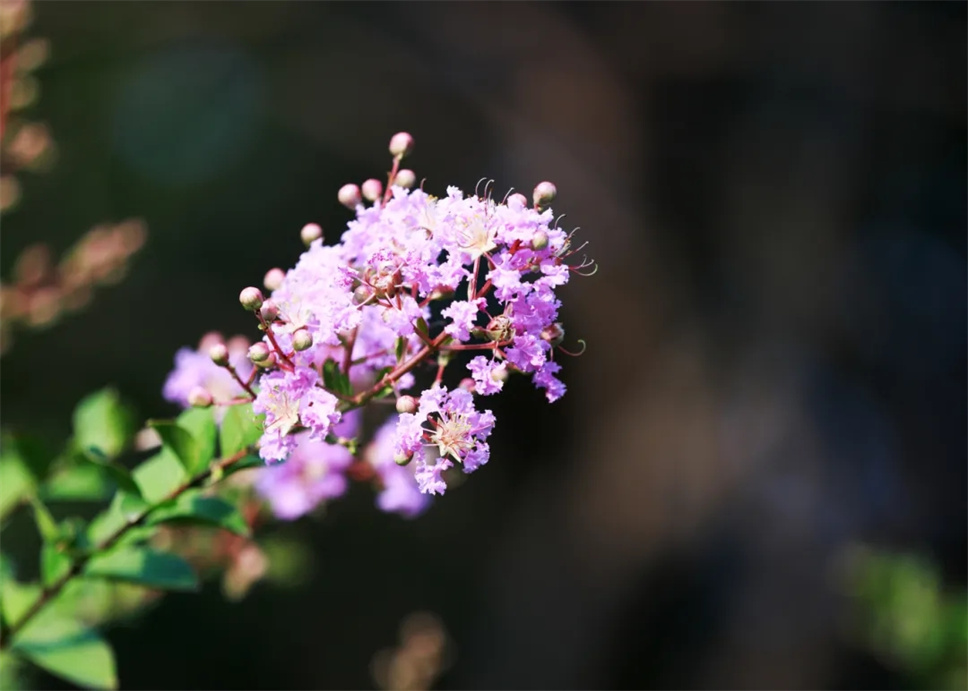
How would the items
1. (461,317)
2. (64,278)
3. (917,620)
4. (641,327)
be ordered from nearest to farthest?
(461,317), (64,278), (917,620), (641,327)

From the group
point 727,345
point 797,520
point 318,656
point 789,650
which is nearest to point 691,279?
point 727,345

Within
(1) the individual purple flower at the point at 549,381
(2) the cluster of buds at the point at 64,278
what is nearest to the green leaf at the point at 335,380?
(1) the individual purple flower at the point at 549,381

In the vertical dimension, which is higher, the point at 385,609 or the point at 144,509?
the point at 385,609

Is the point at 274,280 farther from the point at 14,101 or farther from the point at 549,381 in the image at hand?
the point at 14,101

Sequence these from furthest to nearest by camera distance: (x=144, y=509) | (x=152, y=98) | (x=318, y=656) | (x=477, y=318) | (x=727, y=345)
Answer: (x=152, y=98) → (x=318, y=656) → (x=727, y=345) → (x=144, y=509) → (x=477, y=318)

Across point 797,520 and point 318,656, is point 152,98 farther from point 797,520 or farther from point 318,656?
point 797,520

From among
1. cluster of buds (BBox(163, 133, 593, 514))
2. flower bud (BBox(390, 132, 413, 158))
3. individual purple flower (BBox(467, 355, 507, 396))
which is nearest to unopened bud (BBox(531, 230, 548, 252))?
cluster of buds (BBox(163, 133, 593, 514))

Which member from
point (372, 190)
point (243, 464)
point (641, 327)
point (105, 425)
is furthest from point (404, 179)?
point (641, 327)
